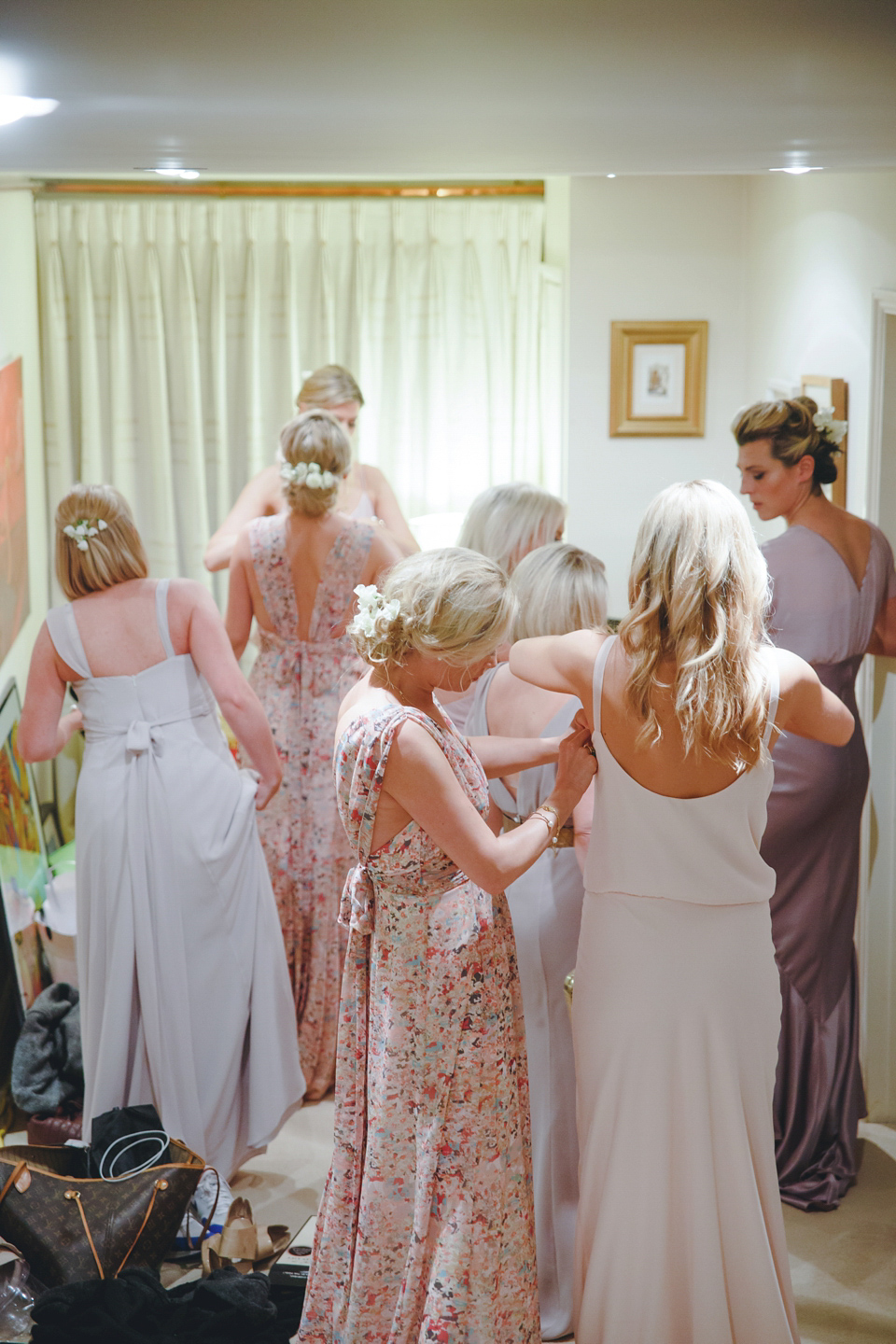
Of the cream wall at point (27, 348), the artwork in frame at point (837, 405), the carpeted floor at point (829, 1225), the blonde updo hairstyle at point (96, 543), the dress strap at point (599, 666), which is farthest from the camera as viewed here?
the cream wall at point (27, 348)

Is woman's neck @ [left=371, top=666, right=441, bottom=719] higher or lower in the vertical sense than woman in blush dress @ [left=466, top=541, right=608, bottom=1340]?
higher

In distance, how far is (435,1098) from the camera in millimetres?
1956

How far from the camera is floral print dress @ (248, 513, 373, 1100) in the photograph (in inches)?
134

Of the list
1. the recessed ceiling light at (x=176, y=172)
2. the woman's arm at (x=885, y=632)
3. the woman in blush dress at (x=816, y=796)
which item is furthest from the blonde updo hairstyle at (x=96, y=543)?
the woman's arm at (x=885, y=632)

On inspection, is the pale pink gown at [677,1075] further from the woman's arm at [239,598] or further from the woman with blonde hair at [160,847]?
the woman's arm at [239,598]

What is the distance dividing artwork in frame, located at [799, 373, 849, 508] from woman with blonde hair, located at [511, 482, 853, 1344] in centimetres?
158

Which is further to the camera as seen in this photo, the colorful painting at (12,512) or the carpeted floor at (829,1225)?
the colorful painting at (12,512)

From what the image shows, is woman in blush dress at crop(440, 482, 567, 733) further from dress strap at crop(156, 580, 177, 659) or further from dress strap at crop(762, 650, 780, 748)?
dress strap at crop(762, 650, 780, 748)

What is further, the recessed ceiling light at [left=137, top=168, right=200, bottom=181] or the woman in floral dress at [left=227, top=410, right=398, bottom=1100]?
the woman in floral dress at [left=227, top=410, right=398, bottom=1100]

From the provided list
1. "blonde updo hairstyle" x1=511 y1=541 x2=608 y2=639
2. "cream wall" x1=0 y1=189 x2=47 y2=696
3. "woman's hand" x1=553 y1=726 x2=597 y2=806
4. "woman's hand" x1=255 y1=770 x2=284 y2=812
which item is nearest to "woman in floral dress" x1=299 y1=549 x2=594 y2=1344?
"woman's hand" x1=553 y1=726 x2=597 y2=806

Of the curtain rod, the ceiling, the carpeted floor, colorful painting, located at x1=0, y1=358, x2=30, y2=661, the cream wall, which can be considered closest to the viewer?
the ceiling

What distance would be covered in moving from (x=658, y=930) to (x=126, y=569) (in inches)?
59.0

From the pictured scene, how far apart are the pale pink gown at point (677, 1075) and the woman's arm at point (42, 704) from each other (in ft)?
4.53

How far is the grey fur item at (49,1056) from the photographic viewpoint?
313cm
